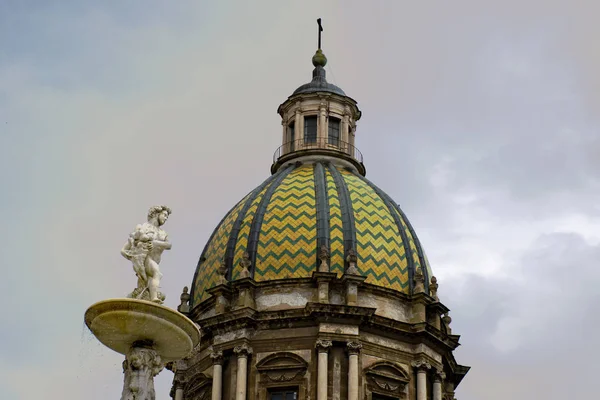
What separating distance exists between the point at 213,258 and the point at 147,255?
24439 millimetres

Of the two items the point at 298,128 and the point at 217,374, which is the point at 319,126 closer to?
the point at 298,128

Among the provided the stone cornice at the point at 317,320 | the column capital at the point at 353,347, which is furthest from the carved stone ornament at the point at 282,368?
the column capital at the point at 353,347

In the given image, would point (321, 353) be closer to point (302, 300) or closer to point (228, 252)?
point (302, 300)

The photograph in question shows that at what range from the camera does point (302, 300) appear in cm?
4628

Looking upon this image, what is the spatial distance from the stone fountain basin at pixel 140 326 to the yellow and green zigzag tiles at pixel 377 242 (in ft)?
75.3

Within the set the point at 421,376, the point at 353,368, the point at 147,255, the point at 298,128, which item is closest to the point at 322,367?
the point at 353,368

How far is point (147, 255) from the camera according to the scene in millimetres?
25500

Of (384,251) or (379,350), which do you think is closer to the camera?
(379,350)

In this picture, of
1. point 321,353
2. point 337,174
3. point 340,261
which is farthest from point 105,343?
point 337,174

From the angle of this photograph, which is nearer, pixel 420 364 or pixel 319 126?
pixel 420 364

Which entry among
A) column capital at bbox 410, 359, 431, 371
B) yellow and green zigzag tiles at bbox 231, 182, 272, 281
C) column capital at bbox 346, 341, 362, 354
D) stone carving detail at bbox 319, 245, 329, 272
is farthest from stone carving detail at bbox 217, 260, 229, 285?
column capital at bbox 410, 359, 431, 371

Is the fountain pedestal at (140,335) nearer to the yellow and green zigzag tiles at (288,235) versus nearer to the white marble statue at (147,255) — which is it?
the white marble statue at (147,255)

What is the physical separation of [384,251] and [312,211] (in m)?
3.29

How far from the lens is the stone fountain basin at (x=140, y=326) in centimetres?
2392
